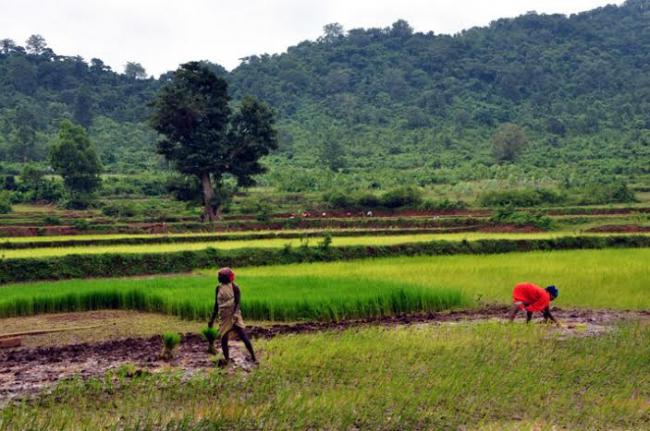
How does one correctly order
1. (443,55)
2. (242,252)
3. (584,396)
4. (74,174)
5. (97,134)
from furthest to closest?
(443,55) → (97,134) → (74,174) → (242,252) → (584,396)

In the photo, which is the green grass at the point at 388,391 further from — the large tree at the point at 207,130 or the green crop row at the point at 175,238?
the large tree at the point at 207,130

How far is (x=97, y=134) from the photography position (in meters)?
79.4

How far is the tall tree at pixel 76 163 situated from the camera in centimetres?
4609

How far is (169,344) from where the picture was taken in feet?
34.7

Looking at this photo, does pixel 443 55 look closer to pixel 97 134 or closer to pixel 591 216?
pixel 97 134

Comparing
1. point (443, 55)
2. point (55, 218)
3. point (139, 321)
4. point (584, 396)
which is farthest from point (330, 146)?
point (584, 396)

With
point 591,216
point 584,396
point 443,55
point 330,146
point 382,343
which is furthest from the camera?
point 443,55

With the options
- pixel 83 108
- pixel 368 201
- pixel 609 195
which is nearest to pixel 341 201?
pixel 368 201

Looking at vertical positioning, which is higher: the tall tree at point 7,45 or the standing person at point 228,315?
the tall tree at point 7,45

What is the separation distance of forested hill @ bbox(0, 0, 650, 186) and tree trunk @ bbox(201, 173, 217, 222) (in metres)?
24.8

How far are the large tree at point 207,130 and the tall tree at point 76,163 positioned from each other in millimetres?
8682

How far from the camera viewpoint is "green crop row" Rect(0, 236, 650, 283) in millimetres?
21756

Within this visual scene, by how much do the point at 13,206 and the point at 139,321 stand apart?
33.9m

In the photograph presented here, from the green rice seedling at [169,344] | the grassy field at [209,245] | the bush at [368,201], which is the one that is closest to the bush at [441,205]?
the bush at [368,201]
